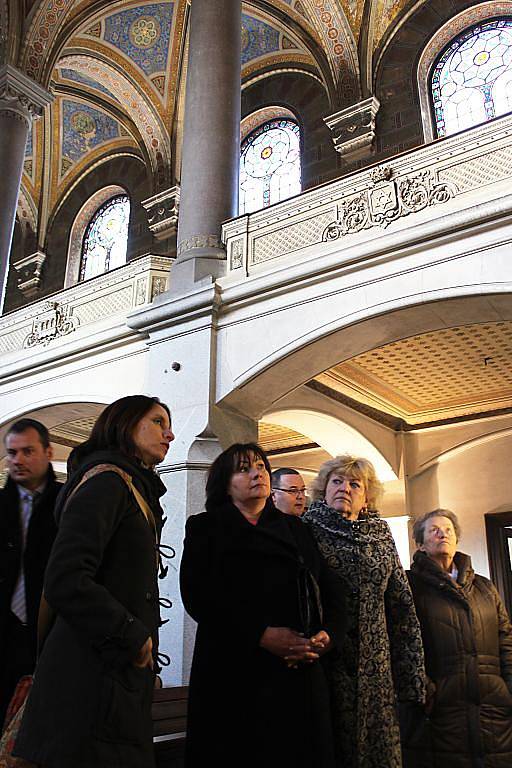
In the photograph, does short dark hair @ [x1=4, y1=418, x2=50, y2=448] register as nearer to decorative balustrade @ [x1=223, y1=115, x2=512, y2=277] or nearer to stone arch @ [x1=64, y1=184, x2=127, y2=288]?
decorative balustrade @ [x1=223, y1=115, x2=512, y2=277]

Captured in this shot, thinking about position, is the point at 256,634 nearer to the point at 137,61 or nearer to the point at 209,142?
the point at 209,142

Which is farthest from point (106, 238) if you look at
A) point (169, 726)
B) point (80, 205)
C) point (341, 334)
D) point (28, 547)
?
point (28, 547)

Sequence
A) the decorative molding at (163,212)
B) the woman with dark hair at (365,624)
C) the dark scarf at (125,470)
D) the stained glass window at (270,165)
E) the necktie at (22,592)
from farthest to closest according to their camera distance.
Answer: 1. the decorative molding at (163,212)
2. the stained glass window at (270,165)
3. the woman with dark hair at (365,624)
4. the necktie at (22,592)
5. the dark scarf at (125,470)

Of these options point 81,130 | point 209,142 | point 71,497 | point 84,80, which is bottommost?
point 71,497

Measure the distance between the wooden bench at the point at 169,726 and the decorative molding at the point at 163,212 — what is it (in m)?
10.1

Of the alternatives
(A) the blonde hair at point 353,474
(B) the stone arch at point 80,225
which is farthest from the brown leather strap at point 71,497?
(B) the stone arch at point 80,225

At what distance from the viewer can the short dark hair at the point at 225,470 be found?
2.67 m

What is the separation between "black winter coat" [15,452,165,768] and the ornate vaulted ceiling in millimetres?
11037

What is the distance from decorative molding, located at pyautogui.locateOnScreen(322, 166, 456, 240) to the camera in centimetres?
599

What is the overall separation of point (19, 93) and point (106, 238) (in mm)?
3756

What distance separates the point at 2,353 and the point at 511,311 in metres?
6.60

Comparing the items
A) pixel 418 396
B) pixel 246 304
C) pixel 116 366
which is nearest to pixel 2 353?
pixel 116 366

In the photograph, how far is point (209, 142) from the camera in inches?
314

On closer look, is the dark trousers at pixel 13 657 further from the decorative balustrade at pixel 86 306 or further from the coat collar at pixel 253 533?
the decorative balustrade at pixel 86 306
